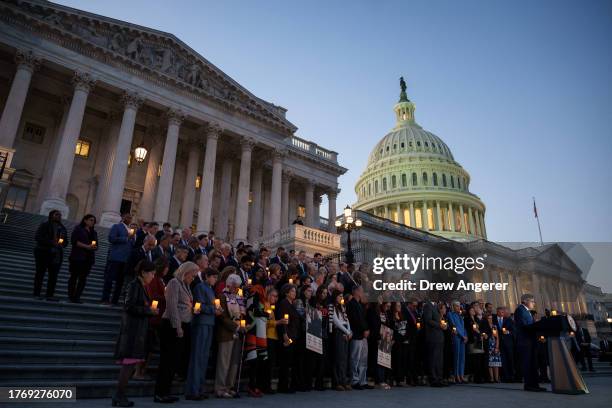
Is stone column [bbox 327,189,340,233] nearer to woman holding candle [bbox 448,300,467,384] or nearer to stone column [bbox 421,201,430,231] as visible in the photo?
woman holding candle [bbox 448,300,467,384]

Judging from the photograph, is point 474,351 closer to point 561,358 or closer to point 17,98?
point 561,358

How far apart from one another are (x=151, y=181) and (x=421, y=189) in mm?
68145

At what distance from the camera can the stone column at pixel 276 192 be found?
27.9m

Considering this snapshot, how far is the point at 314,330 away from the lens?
7.48 m

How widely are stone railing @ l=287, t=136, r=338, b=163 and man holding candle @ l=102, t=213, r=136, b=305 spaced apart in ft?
83.2

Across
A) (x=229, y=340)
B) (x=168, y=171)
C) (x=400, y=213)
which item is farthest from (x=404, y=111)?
(x=229, y=340)

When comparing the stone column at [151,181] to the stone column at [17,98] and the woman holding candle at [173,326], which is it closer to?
the stone column at [17,98]

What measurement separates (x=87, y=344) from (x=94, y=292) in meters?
4.50

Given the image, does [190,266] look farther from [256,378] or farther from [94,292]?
[94,292]

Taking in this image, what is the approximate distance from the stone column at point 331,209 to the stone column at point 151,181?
624 inches

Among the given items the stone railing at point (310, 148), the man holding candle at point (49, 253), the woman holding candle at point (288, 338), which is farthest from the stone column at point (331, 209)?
the woman holding candle at point (288, 338)

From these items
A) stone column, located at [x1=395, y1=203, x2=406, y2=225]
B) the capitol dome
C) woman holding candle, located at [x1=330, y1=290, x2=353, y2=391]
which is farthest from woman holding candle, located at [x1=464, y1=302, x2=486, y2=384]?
stone column, located at [x1=395, y1=203, x2=406, y2=225]

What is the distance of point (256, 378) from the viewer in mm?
6641

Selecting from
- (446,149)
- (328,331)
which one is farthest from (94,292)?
(446,149)
